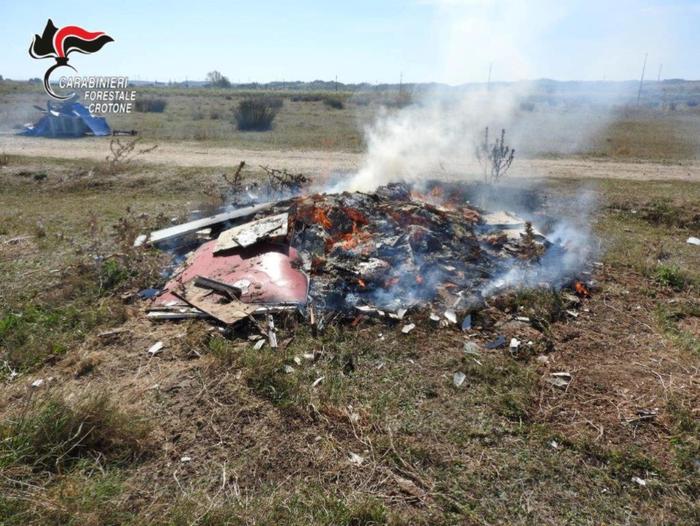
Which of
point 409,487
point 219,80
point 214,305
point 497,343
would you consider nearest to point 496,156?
point 497,343

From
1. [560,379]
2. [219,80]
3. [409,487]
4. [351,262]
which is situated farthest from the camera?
[219,80]

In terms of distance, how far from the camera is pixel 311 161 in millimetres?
14008

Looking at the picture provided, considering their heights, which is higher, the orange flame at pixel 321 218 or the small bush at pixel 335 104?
the small bush at pixel 335 104

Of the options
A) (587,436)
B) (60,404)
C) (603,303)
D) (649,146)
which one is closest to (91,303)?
(60,404)

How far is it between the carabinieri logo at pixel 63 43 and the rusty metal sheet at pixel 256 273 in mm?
12989

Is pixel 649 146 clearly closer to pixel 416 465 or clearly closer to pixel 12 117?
pixel 416 465

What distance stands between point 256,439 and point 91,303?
10.6 ft

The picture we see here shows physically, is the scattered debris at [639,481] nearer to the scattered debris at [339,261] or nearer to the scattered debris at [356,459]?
the scattered debris at [339,261]

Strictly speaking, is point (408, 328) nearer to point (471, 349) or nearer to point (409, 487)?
point (471, 349)

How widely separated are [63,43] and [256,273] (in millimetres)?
14878

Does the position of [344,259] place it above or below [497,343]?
above

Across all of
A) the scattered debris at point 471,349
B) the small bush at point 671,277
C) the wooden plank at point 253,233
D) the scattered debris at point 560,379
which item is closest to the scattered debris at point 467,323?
the scattered debris at point 471,349

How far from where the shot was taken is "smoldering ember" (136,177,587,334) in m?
5.07

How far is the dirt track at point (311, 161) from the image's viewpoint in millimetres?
12750
